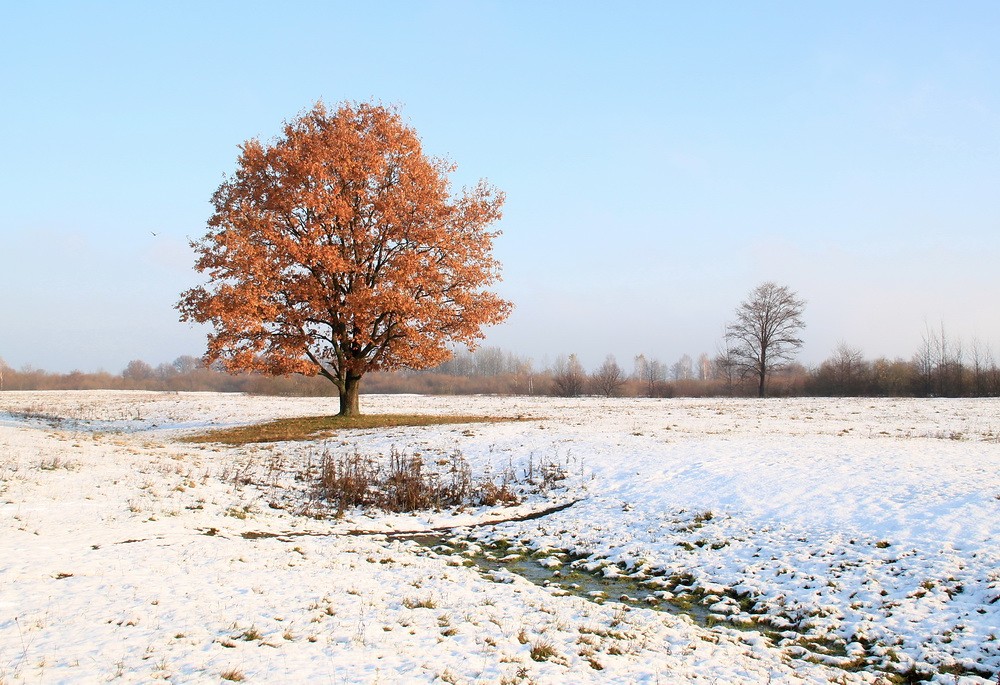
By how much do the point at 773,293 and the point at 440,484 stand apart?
58.2 meters

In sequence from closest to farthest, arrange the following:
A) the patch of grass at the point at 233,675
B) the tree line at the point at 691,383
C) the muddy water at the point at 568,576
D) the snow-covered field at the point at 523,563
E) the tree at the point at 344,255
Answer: the patch of grass at the point at 233,675
the snow-covered field at the point at 523,563
the muddy water at the point at 568,576
the tree at the point at 344,255
the tree line at the point at 691,383

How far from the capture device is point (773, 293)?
214ft

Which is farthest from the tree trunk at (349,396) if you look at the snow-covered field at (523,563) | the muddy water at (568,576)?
the muddy water at (568,576)

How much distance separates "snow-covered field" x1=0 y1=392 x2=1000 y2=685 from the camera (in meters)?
6.38

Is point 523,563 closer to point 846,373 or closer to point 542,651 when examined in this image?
point 542,651

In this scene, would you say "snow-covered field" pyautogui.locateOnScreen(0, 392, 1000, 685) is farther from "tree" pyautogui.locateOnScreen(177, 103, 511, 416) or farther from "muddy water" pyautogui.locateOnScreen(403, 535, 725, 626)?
"tree" pyautogui.locateOnScreen(177, 103, 511, 416)

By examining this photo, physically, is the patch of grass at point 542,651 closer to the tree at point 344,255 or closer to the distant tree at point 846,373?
the tree at point 344,255

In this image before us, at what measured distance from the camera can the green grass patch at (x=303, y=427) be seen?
23.3 metres

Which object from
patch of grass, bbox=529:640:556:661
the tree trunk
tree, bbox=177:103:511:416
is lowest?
patch of grass, bbox=529:640:556:661

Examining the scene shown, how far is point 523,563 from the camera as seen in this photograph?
1122 cm

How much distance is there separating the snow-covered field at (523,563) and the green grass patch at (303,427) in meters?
3.93

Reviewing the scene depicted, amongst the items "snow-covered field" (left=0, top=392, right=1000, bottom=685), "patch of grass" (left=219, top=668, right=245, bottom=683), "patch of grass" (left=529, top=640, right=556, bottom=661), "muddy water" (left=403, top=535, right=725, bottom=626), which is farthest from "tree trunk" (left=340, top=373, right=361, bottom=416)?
"patch of grass" (left=219, top=668, right=245, bottom=683)

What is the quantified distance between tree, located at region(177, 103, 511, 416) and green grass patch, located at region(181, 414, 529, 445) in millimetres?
2030

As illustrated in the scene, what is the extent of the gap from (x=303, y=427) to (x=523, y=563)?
1603 centimetres
